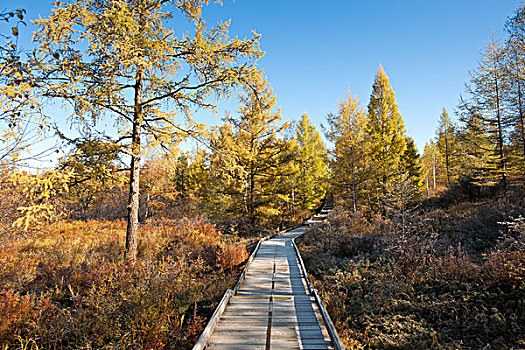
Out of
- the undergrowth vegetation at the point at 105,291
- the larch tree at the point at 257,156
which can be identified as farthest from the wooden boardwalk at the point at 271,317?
the larch tree at the point at 257,156

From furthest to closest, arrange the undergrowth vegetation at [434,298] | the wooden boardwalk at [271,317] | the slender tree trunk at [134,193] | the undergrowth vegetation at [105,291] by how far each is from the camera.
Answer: the slender tree trunk at [134,193], the undergrowth vegetation at [434,298], the undergrowth vegetation at [105,291], the wooden boardwalk at [271,317]

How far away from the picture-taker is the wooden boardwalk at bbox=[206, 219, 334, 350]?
14.0 ft

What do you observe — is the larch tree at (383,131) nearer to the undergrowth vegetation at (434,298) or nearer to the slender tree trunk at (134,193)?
the undergrowth vegetation at (434,298)

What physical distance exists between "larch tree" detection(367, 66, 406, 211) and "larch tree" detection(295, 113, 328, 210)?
805 centimetres

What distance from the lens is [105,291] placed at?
18.8 ft

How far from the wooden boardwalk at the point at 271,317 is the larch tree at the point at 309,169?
65.3ft

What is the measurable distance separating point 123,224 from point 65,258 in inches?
309

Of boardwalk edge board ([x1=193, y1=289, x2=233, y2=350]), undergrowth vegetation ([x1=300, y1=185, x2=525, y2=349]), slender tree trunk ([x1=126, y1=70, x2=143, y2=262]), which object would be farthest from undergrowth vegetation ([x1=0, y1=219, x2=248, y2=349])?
undergrowth vegetation ([x1=300, y1=185, x2=525, y2=349])

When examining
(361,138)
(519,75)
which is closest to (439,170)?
(361,138)

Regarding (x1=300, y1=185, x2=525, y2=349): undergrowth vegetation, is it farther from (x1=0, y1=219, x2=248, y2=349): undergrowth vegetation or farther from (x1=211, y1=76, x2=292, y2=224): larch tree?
(x1=211, y1=76, x2=292, y2=224): larch tree

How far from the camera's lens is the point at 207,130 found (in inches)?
352

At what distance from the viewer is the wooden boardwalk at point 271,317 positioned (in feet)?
14.0

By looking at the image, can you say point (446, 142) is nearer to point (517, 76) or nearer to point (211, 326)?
point (517, 76)

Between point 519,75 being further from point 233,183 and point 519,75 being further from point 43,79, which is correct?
point 43,79
